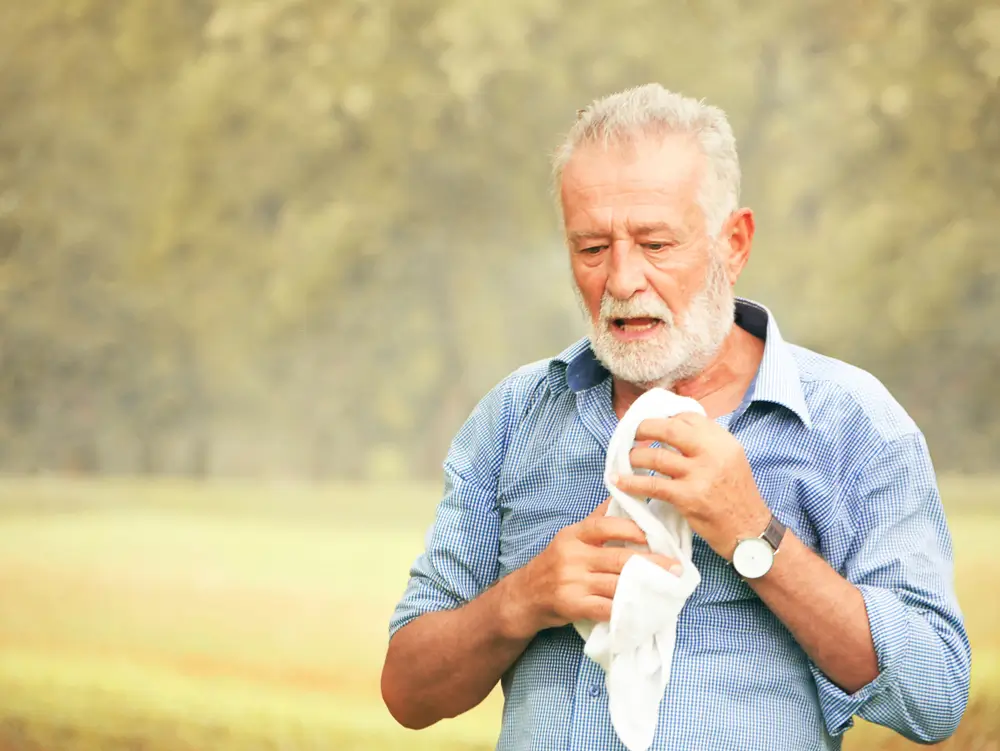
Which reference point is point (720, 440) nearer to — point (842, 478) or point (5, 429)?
point (842, 478)

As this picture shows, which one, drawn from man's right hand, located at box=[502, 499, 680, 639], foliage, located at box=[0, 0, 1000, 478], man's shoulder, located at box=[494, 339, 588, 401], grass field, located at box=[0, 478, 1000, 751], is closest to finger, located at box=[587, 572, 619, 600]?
man's right hand, located at box=[502, 499, 680, 639]

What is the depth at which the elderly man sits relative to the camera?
148 centimetres

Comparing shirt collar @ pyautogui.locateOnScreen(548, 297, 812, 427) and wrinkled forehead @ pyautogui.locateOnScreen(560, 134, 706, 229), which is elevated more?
wrinkled forehead @ pyautogui.locateOnScreen(560, 134, 706, 229)

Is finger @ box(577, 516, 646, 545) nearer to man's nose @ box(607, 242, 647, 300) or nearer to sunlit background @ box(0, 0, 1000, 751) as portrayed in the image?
man's nose @ box(607, 242, 647, 300)

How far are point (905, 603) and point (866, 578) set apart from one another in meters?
0.05

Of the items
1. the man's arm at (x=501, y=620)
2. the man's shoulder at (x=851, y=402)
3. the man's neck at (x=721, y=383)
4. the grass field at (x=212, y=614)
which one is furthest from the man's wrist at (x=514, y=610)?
the grass field at (x=212, y=614)

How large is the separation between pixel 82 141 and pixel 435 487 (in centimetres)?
160

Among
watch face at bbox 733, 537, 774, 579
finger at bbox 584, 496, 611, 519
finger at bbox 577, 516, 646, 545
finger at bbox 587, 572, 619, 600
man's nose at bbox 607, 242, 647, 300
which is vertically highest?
man's nose at bbox 607, 242, 647, 300

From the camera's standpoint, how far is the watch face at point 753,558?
4.74ft

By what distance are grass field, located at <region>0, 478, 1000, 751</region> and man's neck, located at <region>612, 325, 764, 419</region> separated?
2076 millimetres

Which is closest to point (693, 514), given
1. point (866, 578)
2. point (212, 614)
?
point (866, 578)

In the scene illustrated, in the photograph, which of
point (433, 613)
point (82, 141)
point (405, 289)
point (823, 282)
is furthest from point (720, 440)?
point (82, 141)

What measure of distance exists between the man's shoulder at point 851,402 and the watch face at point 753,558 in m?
0.24

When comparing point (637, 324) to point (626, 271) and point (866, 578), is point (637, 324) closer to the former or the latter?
point (626, 271)
